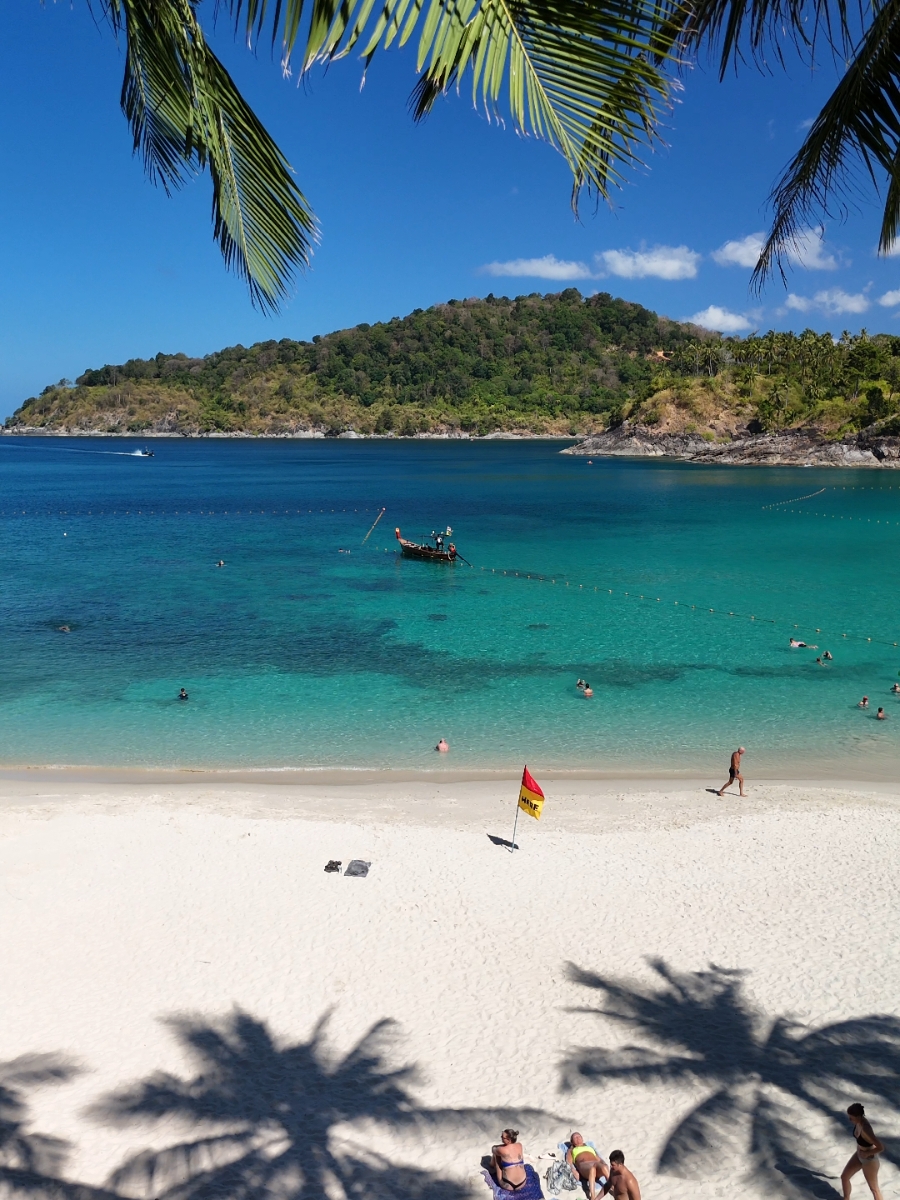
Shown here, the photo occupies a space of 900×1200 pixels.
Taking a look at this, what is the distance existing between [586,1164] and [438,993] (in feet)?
10.6

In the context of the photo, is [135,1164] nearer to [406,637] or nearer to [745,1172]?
[745,1172]

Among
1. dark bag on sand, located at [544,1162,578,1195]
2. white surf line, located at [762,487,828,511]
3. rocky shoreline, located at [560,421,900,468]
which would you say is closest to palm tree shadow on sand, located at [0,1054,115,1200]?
dark bag on sand, located at [544,1162,578,1195]

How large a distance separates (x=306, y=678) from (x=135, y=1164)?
1745cm

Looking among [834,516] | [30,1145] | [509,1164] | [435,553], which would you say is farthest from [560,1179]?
[834,516]

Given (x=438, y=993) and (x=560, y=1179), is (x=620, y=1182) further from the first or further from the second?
(x=438, y=993)

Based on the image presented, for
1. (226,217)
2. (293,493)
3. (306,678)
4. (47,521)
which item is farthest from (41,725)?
(293,493)

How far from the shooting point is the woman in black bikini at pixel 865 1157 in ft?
22.3

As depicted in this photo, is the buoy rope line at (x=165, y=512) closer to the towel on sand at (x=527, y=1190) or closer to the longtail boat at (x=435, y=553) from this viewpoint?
the longtail boat at (x=435, y=553)

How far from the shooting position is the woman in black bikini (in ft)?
22.3

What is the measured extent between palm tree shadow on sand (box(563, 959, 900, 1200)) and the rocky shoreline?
3881 inches

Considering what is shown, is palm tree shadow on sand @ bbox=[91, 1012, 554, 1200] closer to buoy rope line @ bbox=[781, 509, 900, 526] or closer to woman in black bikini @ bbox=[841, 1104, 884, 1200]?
woman in black bikini @ bbox=[841, 1104, 884, 1200]

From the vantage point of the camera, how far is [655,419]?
5172 inches

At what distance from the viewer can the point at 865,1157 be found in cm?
685

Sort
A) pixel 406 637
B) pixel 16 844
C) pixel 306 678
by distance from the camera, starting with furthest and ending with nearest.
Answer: pixel 406 637 < pixel 306 678 < pixel 16 844
